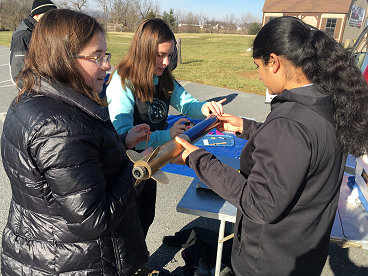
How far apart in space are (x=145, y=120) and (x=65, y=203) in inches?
52.2

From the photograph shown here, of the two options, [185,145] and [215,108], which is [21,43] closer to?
[215,108]

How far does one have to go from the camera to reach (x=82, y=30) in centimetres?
140

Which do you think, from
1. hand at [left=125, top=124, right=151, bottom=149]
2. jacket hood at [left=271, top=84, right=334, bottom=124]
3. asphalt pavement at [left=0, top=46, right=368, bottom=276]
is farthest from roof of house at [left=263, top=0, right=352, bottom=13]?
jacket hood at [left=271, top=84, right=334, bottom=124]

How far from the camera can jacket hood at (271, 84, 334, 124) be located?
130 centimetres

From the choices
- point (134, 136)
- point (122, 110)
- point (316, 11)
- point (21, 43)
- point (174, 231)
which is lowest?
point (174, 231)

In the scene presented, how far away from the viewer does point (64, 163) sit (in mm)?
1208

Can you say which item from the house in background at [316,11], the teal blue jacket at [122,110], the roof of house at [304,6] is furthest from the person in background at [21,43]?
the roof of house at [304,6]

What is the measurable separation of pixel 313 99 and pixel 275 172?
393 millimetres

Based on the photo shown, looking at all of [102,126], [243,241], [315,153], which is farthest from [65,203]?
[315,153]

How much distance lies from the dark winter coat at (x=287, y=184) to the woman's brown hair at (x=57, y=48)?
2.53 feet

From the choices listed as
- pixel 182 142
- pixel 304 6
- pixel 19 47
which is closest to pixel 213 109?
pixel 182 142

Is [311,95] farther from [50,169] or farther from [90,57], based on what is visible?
[50,169]

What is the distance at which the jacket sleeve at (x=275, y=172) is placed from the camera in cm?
122

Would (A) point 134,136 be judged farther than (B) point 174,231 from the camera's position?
No
